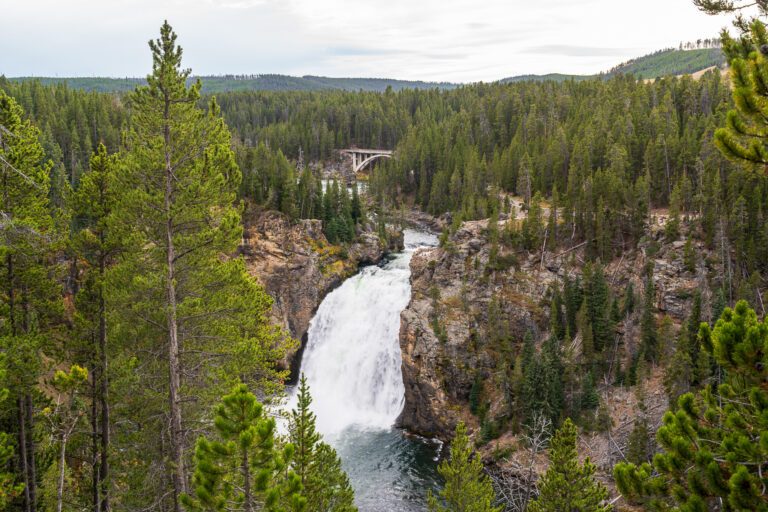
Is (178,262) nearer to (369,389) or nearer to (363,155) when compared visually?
(369,389)

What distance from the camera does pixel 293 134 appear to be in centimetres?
14850

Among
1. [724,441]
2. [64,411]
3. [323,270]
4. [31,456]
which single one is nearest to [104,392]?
[64,411]

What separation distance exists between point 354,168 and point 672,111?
8484 centimetres

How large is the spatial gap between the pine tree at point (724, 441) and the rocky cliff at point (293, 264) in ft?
152

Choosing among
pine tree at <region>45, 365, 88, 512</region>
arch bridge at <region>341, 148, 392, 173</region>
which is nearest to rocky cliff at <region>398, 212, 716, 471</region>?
pine tree at <region>45, 365, 88, 512</region>

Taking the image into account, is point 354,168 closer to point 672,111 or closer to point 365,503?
point 672,111

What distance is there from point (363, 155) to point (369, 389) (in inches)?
4398

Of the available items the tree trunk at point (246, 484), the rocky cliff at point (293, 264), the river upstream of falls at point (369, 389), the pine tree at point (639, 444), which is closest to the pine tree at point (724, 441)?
the tree trunk at point (246, 484)

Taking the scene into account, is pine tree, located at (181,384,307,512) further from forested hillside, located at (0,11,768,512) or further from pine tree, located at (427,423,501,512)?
pine tree, located at (427,423,501,512)

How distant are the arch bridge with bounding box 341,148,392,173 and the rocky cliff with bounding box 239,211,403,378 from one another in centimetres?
8167

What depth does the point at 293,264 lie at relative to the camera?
192 feet

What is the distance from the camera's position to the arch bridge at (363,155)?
469 feet

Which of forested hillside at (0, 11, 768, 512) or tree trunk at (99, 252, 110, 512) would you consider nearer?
forested hillside at (0, 11, 768, 512)

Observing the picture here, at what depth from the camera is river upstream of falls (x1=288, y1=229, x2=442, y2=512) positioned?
1394 inches
